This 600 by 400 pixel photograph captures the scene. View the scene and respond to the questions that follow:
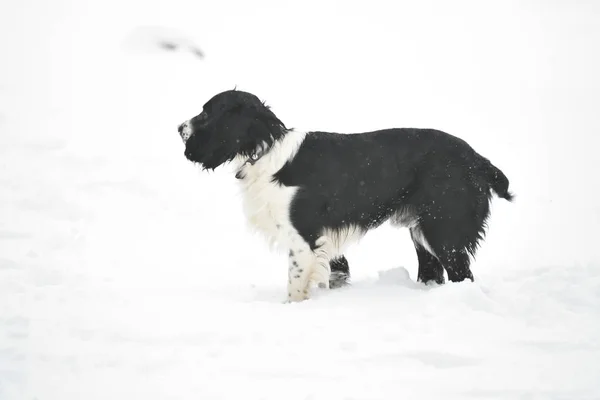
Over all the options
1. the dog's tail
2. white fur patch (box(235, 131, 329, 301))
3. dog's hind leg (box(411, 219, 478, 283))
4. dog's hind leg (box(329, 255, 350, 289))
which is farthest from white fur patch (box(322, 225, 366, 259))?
the dog's tail

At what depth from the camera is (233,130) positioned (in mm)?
5285

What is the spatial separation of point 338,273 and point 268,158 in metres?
1.16

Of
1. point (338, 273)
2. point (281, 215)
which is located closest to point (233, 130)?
point (281, 215)

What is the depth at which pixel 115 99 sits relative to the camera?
38.9 feet

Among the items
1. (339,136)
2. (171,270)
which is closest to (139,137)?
(171,270)

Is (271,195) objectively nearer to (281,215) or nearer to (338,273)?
(281,215)

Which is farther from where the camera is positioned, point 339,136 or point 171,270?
point 171,270

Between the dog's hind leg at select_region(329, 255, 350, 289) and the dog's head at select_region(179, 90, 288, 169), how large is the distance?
116cm

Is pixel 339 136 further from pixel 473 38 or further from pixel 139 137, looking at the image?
pixel 473 38

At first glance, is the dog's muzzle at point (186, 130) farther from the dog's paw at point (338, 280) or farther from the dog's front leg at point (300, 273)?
the dog's paw at point (338, 280)

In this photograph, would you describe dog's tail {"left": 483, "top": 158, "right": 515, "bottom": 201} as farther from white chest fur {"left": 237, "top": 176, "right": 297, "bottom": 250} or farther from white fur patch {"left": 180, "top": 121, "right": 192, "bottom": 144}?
white fur patch {"left": 180, "top": 121, "right": 192, "bottom": 144}

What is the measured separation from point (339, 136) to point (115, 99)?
7339mm

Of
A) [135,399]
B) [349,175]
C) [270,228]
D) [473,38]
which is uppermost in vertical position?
[473,38]

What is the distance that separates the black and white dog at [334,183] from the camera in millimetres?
5230
